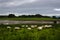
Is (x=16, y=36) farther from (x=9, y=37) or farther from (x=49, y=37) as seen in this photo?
(x=49, y=37)

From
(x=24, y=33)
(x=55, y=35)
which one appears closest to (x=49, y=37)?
(x=55, y=35)

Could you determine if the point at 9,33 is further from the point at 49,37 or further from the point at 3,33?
the point at 49,37

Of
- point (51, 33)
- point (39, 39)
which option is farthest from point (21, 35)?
point (51, 33)

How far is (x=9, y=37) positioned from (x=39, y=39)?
1.19 metres

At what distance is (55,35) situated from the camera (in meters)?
7.56

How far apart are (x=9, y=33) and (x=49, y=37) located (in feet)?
5.57

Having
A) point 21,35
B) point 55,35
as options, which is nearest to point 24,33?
point 21,35

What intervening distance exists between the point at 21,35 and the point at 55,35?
137 centimetres

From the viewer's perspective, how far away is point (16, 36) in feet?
24.8

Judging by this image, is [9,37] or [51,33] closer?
[9,37]

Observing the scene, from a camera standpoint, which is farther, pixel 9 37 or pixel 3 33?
pixel 3 33

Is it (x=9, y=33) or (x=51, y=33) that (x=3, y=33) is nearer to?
(x=9, y=33)

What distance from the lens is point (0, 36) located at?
305 inches

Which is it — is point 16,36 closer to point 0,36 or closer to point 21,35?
point 21,35
